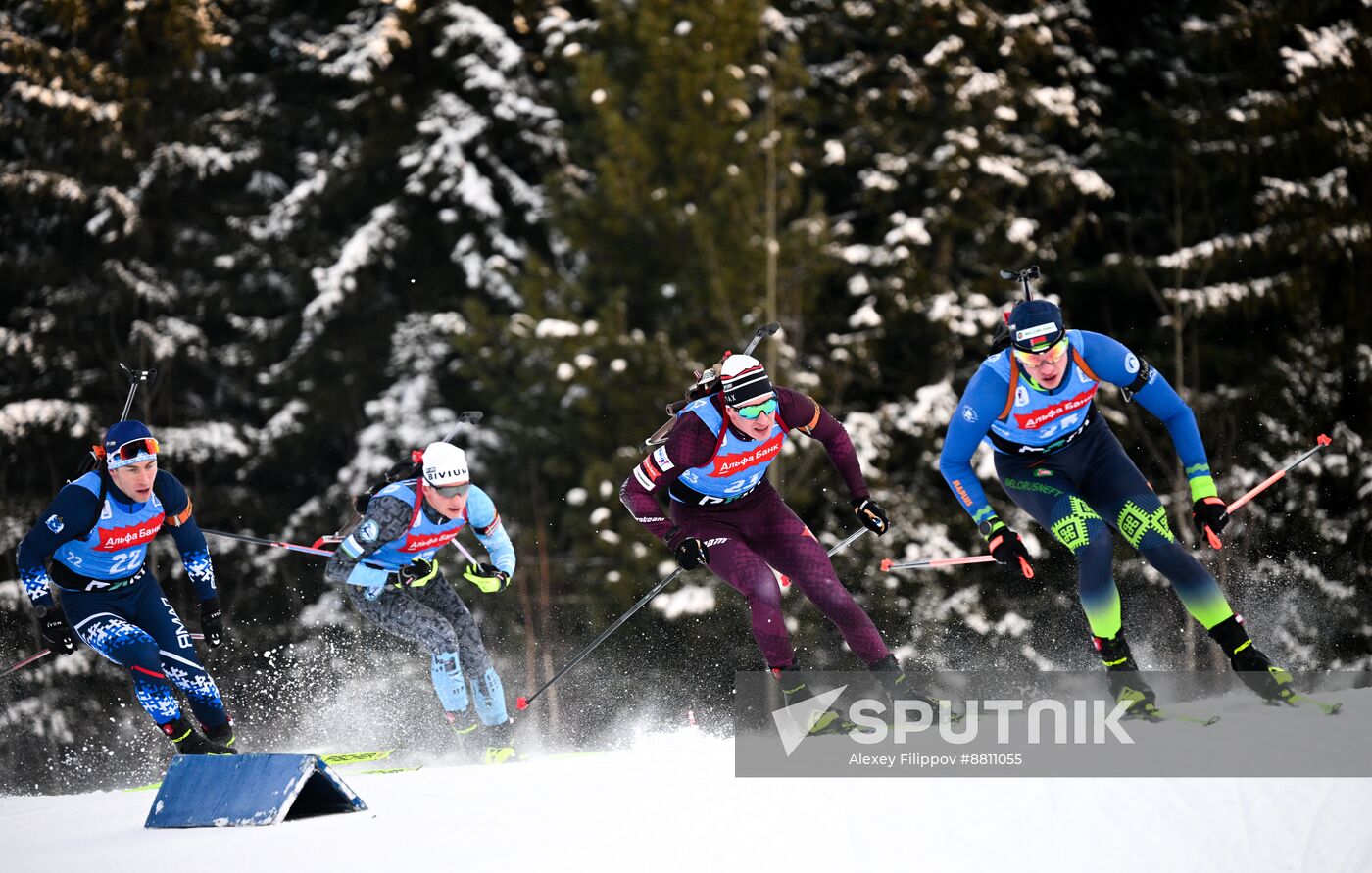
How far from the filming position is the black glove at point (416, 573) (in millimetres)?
7055

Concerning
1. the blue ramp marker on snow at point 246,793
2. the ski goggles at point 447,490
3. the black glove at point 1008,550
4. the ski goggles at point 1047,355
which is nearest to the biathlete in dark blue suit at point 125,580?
the blue ramp marker on snow at point 246,793

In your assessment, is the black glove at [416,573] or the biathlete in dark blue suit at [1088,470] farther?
the black glove at [416,573]

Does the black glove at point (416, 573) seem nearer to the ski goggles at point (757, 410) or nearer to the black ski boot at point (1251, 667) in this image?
the ski goggles at point (757, 410)

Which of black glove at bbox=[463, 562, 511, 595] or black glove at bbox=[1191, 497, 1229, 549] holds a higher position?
black glove at bbox=[1191, 497, 1229, 549]

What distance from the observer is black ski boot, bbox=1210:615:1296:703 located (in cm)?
570

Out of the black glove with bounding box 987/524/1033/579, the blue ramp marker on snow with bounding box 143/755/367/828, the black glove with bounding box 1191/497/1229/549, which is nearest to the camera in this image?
the blue ramp marker on snow with bounding box 143/755/367/828

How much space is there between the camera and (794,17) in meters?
18.0

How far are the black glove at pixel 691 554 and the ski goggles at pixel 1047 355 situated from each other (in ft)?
5.18

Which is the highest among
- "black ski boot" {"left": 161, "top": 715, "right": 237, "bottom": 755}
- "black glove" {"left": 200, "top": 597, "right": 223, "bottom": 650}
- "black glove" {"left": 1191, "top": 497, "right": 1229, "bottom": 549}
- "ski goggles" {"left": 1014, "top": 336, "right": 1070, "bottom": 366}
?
"ski goggles" {"left": 1014, "top": 336, "right": 1070, "bottom": 366}

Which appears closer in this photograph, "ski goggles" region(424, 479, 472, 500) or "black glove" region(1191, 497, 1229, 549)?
"black glove" region(1191, 497, 1229, 549)

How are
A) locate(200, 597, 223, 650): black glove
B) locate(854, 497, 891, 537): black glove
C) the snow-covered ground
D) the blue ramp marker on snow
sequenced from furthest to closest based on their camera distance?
locate(200, 597, 223, 650): black glove
locate(854, 497, 891, 537): black glove
the blue ramp marker on snow
the snow-covered ground

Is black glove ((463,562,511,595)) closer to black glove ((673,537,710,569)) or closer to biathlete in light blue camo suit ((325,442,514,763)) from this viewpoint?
biathlete in light blue camo suit ((325,442,514,763))

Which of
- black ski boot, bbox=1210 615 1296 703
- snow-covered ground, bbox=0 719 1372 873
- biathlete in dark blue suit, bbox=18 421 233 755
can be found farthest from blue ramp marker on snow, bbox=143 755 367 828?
black ski boot, bbox=1210 615 1296 703

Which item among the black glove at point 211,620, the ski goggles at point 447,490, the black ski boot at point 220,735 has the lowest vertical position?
the black ski boot at point 220,735
